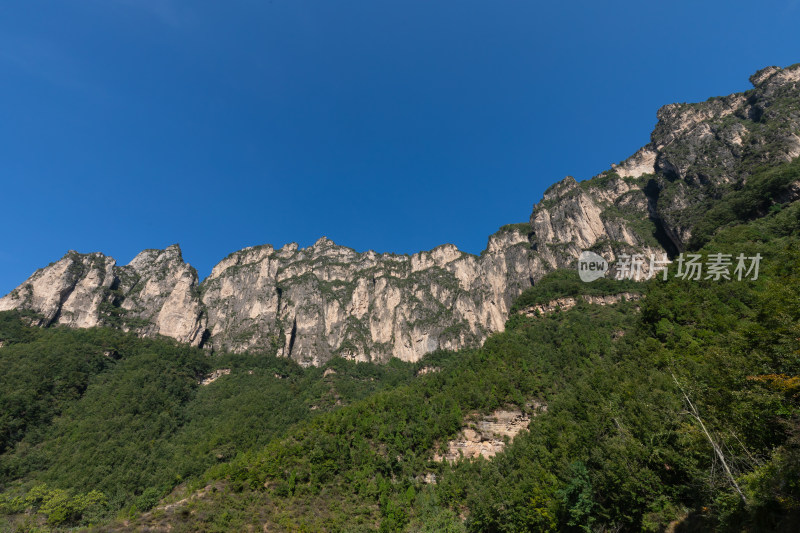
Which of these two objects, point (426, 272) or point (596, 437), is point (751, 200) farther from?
point (426, 272)

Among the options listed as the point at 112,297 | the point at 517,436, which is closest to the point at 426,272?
the point at 517,436

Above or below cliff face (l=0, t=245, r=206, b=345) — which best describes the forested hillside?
below

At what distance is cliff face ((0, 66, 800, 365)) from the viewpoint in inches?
2926

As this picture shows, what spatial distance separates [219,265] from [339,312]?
54027mm

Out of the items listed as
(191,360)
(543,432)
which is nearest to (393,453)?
(543,432)

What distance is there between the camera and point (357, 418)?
145 feet

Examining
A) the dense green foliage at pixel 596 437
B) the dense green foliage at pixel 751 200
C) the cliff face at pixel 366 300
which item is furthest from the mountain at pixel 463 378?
the cliff face at pixel 366 300

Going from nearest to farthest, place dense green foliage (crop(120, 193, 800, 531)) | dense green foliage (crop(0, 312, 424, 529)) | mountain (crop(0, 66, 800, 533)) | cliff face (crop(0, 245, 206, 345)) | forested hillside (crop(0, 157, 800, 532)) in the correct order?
dense green foliage (crop(120, 193, 800, 531)), forested hillside (crop(0, 157, 800, 532)), mountain (crop(0, 66, 800, 533)), dense green foliage (crop(0, 312, 424, 529)), cliff face (crop(0, 245, 206, 345))

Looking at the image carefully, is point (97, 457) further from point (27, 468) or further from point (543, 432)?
point (543, 432)

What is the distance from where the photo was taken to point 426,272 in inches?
4722

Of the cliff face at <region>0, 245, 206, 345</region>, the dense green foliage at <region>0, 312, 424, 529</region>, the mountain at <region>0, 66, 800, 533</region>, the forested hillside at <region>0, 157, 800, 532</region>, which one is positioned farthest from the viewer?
the cliff face at <region>0, 245, 206, 345</region>

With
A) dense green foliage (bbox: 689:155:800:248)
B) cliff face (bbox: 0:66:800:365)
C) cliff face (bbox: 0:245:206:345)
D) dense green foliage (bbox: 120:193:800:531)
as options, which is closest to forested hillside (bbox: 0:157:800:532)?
dense green foliage (bbox: 120:193:800:531)

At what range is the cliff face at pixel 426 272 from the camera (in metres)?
74.3

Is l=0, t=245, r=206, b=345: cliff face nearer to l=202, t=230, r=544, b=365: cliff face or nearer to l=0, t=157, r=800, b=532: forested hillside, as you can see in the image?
l=202, t=230, r=544, b=365: cliff face
